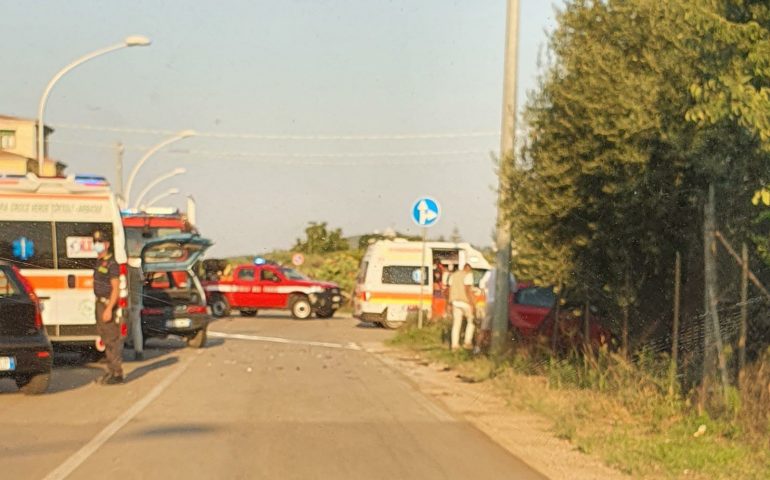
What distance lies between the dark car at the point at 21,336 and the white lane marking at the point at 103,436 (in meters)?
1.30

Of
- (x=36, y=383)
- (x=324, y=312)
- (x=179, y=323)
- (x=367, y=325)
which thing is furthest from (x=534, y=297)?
(x=324, y=312)

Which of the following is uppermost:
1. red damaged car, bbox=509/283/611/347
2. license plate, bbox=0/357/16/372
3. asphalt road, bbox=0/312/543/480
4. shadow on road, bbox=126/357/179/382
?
red damaged car, bbox=509/283/611/347

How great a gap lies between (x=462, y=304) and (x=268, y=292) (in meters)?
18.1

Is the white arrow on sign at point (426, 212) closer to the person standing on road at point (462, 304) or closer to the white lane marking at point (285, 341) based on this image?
the white lane marking at point (285, 341)

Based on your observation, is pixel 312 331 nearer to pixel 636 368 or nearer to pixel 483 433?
pixel 636 368

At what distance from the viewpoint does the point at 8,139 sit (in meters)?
76.7

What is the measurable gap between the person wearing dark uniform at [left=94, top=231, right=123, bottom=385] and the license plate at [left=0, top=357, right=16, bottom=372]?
219 centimetres

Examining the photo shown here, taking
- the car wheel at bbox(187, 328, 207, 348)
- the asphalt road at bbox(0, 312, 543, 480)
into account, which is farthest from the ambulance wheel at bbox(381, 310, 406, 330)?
the asphalt road at bbox(0, 312, 543, 480)

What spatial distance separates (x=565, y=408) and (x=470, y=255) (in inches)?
863

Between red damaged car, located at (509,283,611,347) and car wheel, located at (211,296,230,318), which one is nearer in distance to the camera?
red damaged car, located at (509,283,611,347)

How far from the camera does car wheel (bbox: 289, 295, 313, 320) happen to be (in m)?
39.1

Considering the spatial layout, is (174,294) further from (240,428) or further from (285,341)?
(240,428)

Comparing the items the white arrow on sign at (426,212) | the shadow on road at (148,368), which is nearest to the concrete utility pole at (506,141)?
the shadow on road at (148,368)

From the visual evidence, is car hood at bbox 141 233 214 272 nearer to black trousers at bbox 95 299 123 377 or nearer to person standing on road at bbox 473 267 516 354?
person standing on road at bbox 473 267 516 354
